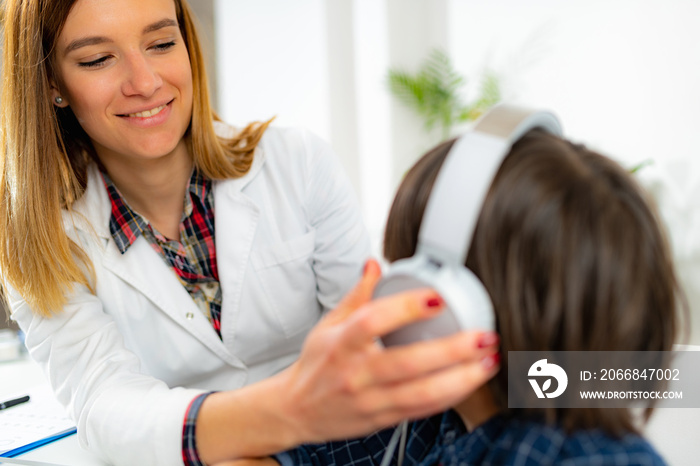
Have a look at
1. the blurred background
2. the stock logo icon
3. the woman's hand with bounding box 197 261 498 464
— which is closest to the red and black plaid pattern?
the woman's hand with bounding box 197 261 498 464

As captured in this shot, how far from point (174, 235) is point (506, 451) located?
2.62 feet

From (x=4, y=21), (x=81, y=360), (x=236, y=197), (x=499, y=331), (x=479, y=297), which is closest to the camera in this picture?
(x=479, y=297)

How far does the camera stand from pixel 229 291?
1.17 m

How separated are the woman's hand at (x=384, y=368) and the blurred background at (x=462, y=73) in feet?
8.58

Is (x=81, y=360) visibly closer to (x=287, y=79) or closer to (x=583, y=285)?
(x=583, y=285)

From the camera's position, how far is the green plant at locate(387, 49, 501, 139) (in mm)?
3398

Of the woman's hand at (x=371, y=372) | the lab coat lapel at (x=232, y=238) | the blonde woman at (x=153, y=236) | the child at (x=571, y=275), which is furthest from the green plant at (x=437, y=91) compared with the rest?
the woman's hand at (x=371, y=372)

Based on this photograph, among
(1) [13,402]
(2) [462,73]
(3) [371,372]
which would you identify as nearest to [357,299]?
(3) [371,372]

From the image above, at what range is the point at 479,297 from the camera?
0.55 meters

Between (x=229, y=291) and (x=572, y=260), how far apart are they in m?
0.72

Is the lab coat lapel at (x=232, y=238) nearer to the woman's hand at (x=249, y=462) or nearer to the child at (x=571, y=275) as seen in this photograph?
the woman's hand at (x=249, y=462)

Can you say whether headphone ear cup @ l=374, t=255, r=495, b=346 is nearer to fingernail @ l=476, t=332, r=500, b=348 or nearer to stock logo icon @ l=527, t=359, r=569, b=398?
fingernail @ l=476, t=332, r=500, b=348

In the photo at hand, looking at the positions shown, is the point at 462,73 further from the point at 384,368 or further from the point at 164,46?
the point at 384,368

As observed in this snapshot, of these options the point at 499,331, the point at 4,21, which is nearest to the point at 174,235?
the point at 4,21
